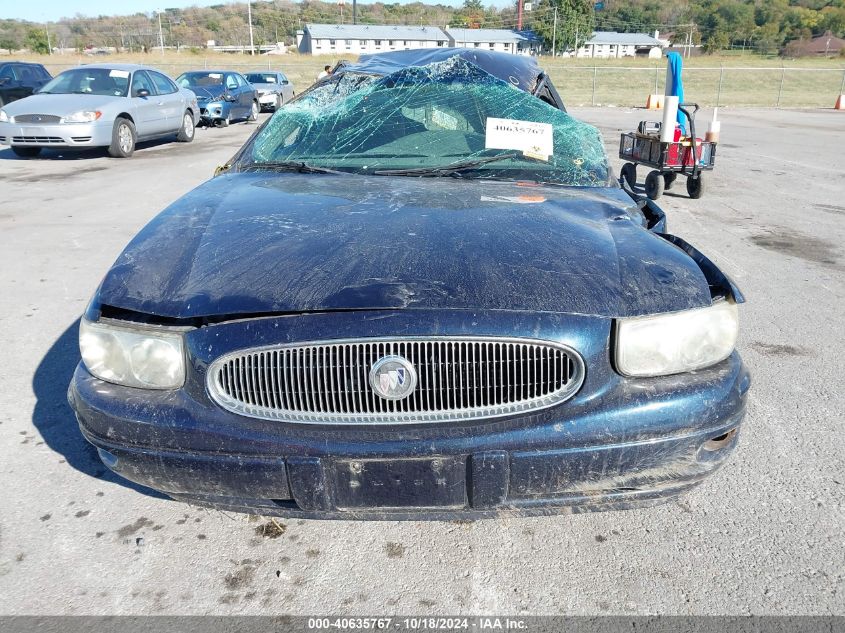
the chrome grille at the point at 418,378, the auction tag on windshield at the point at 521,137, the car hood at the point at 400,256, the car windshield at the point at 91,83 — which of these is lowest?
the chrome grille at the point at 418,378

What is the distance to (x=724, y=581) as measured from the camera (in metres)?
2.20

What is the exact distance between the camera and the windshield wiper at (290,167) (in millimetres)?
3242

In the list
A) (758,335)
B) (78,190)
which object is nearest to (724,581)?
(758,335)

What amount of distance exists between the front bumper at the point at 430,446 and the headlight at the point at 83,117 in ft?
35.2

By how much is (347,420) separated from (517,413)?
481 mm

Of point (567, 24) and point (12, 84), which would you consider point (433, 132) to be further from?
point (567, 24)

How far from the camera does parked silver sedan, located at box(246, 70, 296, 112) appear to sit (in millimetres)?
21219

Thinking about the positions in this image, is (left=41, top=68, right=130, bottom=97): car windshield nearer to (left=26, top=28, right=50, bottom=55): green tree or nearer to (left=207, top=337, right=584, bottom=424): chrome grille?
(left=207, top=337, right=584, bottom=424): chrome grille

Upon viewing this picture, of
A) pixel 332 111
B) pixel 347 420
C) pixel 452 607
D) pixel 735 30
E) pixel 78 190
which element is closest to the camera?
pixel 347 420

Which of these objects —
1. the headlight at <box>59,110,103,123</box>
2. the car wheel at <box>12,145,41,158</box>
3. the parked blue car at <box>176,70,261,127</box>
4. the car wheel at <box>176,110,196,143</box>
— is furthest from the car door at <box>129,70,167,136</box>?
the parked blue car at <box>176,70,261,127</box>

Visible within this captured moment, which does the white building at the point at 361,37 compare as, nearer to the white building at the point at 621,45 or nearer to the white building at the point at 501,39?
the white building at the point at 501,39

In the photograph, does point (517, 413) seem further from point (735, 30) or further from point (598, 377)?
point (735, 30)

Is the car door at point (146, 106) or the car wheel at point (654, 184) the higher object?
the car door at point (146, 106)

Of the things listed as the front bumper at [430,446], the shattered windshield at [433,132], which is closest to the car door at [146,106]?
the shattered windshield at [433,132]
